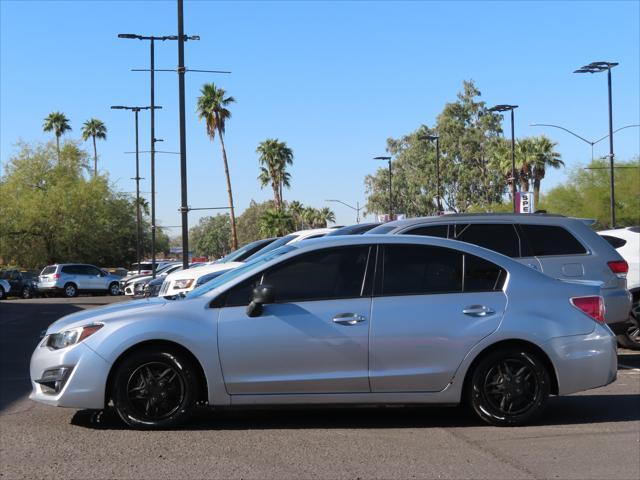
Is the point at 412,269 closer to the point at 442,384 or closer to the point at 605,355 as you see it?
the point at 442,384

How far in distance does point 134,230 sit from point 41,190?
10.9 metres

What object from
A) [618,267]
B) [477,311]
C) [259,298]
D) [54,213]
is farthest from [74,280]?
[477,311]

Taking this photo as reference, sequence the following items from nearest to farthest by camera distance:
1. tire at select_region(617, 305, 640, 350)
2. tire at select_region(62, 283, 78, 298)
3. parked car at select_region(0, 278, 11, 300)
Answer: tire at select_region(617, 305, 640, 350)
parked car at select_region(0, 278, 11, 300)
tire at select_region(62, 283, 78, 298)

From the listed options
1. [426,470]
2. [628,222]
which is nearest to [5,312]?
[426,470]

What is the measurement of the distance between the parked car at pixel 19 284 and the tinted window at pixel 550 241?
119 feet

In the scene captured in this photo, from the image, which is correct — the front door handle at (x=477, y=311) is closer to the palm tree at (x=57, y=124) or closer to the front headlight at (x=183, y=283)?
the front headlight at (x=183, y=283)

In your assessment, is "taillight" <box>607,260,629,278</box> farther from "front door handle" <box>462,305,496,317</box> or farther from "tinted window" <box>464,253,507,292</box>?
"front door handle" <box>462,305,496,317</box>

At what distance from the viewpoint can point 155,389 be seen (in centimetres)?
670

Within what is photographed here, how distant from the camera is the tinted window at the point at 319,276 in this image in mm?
6859

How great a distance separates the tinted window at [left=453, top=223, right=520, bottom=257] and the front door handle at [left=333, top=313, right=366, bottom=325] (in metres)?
3.54

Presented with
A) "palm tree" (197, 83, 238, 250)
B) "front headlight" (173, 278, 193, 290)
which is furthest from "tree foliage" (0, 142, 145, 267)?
"front headlight" (173, 278, 193, 290)

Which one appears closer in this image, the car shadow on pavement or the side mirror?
the side mirror

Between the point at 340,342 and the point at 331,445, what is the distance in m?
0.83

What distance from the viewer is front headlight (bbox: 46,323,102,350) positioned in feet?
22.1
